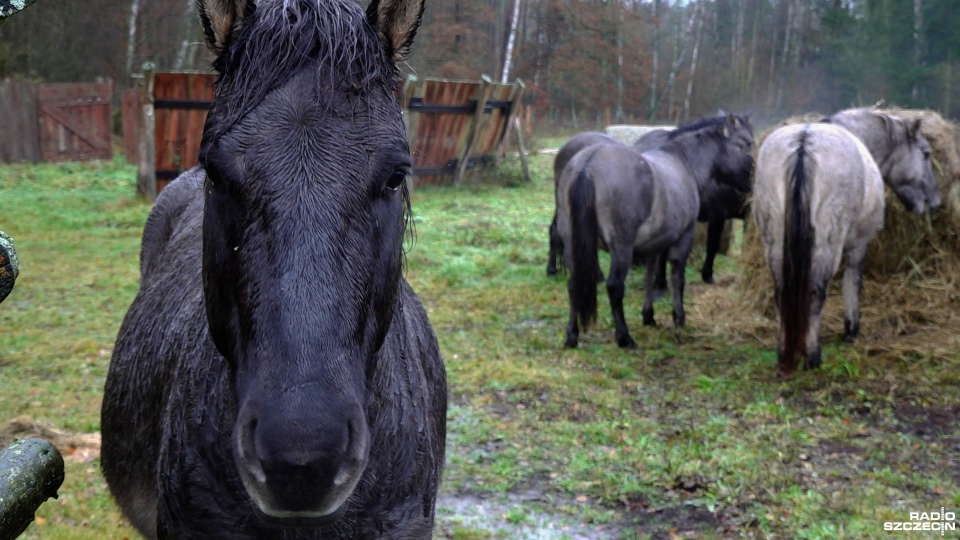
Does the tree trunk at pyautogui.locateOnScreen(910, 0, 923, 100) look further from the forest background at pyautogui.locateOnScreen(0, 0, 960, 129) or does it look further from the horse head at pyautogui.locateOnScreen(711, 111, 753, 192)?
the horse head at pyautogui.locateOnScreen(711, 111, 753, 192)

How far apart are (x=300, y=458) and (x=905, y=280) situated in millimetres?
7587

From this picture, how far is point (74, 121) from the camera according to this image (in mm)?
19359

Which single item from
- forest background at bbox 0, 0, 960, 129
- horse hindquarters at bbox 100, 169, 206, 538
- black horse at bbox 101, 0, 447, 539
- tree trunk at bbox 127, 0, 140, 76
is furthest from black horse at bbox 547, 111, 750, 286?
tree trunk at bbox 127, 0, 140, 76

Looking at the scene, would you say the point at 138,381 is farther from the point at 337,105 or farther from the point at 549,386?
the point at 549,386

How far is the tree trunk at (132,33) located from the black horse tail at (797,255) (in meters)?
21.7

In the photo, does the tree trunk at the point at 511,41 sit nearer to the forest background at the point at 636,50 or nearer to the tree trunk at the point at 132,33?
the forest background at the point at 636,50

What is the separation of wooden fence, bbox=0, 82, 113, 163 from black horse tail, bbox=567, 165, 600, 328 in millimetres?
15938

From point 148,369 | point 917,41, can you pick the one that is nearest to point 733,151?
point 148,369

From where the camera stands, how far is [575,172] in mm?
7254

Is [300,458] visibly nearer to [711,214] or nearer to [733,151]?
[733,151]

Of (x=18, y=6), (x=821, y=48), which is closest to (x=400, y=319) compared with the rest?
(x=18, y=6)

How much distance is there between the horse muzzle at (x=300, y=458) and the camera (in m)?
1.41

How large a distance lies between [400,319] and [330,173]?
74cm

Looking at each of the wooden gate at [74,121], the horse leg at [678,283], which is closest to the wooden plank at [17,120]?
the wooden gate at [74,121]
